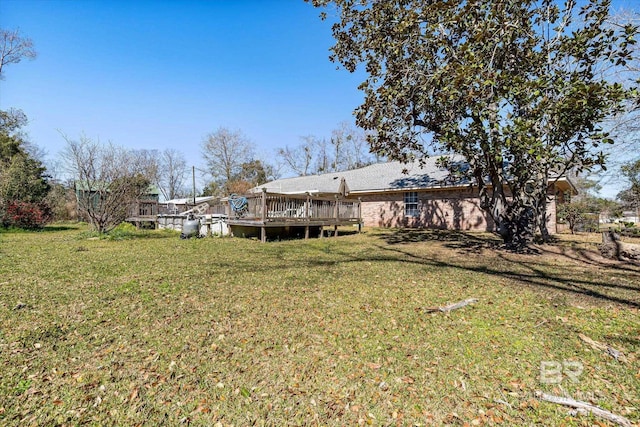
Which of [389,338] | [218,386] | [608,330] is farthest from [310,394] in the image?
[608,330]

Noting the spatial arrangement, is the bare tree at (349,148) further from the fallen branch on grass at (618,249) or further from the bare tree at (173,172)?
the fallen branch on grass at (618,249)

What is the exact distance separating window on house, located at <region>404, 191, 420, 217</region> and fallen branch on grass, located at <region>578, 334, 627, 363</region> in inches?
558

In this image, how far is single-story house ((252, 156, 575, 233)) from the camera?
14922mm

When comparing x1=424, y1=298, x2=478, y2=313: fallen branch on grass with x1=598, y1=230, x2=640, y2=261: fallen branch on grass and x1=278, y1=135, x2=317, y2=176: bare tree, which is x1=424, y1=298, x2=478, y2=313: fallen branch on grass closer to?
x1=598, y1=230, x2=640, y2=261: fallen branch on grass

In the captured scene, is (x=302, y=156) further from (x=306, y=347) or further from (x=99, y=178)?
(x=306, y=347)

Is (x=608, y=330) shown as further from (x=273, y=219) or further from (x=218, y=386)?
(x=273, y=219)

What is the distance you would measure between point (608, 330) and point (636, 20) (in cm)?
1125

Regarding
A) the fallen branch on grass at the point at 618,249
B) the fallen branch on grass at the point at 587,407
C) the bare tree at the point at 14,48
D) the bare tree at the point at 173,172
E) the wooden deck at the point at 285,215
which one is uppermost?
the bare tree at the point at 14,48

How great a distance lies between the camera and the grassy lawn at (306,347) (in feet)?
6.92

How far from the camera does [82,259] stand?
6879 mm

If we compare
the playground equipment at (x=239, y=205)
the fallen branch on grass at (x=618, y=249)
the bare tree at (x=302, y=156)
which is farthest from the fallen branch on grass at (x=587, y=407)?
the bare tree at (x=302, y=156)

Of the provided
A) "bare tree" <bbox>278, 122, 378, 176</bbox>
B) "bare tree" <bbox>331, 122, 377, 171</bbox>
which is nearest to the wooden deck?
"bare tree" <bbox>278, 122, 378, 176</bbox>

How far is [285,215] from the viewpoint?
10.9 meters

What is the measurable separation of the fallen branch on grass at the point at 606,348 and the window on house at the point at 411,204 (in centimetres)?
1417
